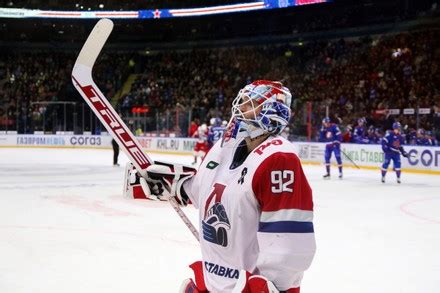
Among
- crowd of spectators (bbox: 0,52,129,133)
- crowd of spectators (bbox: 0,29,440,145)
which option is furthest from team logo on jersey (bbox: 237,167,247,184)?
crowd of spectators (bbox: 0,52,129,133)

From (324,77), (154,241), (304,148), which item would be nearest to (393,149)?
(304,148)

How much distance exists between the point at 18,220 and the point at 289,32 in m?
22.1

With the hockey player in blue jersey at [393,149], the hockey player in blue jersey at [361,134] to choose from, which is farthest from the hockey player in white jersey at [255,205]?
the hockey player in blue jersey at [361,134]

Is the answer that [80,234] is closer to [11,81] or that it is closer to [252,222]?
[252,222]

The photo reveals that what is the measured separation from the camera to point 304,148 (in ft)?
54.4

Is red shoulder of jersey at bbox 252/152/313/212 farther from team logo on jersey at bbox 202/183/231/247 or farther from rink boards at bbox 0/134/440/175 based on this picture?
rink boards at bbox 0/134/440/175

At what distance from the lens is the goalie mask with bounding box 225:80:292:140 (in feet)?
5.92

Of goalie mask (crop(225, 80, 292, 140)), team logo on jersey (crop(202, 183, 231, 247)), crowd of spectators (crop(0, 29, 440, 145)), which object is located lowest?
team logo on jersey (crop(202, 183, 231, 247))

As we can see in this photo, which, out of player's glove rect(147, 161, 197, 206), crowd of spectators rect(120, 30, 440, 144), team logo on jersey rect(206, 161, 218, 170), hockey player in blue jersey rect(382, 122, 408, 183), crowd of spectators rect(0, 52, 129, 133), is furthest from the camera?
crowd of spectators rect(0, 52, 129, 133)

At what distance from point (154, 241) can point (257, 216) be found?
12.9 feet

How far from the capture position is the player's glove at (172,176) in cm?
223

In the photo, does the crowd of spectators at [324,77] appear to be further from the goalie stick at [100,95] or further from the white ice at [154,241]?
the goalie stick at [100,95]

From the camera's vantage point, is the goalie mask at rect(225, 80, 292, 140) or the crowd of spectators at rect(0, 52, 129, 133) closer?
the goalie mask at rect(225, 80, 292, 140)

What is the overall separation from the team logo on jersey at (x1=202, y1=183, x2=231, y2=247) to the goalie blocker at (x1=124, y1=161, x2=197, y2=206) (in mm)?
361
